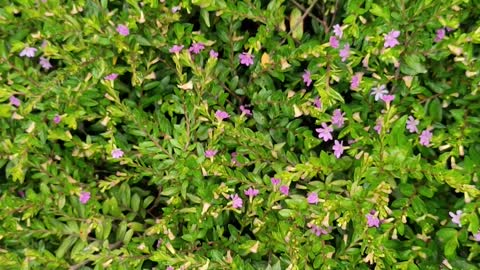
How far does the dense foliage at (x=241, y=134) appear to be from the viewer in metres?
1.77

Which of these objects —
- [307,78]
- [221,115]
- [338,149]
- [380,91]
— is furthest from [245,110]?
[380,91]

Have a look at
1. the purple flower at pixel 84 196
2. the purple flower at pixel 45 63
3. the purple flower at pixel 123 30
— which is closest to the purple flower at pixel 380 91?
the purple flower at pixel 123 30

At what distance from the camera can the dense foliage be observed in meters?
1.77

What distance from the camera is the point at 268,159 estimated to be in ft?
6.45

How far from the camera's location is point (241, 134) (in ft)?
6.24

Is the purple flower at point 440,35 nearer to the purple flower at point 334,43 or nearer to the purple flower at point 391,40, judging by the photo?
the purple flower at point 391,40

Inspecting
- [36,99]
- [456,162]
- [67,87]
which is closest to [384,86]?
[456,162]

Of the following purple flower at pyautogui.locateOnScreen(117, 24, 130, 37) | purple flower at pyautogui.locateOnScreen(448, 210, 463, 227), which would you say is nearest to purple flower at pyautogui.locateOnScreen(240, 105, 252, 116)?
purple flower at pyautogui.locateOnScreen(117, 24, 130, 37)

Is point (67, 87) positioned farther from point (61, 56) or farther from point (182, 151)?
point (182, 151)

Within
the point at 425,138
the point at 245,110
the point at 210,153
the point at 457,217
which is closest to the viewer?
the point at 457,217

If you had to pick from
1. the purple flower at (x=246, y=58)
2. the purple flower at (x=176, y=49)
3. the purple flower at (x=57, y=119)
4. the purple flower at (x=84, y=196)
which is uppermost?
the purple flower at (x=176, y=49)

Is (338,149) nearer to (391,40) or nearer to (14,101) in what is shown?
(391,40)

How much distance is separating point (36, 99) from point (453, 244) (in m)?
1.54

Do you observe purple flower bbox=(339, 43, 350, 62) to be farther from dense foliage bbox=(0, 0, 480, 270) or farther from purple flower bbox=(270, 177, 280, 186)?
purple flower bbox=(270, 177, 280, 186)
